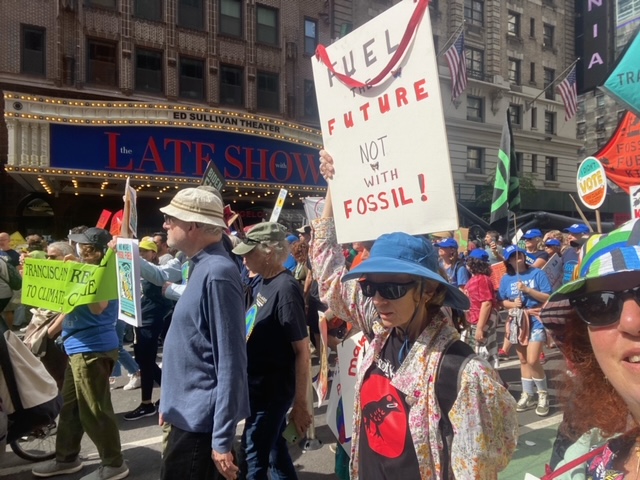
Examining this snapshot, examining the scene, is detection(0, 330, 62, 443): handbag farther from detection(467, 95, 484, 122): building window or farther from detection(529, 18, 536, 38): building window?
detection(529, 18, 536, 38): building window

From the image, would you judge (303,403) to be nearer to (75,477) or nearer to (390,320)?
(390,320)

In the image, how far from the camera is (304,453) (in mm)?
4645

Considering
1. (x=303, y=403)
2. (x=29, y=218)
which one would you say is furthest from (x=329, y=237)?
(x=29, y=218)

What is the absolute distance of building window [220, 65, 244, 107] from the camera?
70.1ft

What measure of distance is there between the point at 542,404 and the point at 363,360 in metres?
4.29

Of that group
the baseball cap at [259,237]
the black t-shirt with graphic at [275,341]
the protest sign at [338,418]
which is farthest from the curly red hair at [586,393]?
the baseball cap at [259,237]

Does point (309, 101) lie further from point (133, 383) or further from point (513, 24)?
point (133, 383)

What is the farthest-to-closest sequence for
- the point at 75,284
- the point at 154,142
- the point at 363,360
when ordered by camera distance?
the point at 154,142
the point at 75,284
the point at 363,360

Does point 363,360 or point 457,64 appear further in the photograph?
point 457,64

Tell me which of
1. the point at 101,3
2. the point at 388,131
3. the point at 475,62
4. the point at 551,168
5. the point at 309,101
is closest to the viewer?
the point at 388,131

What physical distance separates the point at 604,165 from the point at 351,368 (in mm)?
3815

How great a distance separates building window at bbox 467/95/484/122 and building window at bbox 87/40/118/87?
2021 cm

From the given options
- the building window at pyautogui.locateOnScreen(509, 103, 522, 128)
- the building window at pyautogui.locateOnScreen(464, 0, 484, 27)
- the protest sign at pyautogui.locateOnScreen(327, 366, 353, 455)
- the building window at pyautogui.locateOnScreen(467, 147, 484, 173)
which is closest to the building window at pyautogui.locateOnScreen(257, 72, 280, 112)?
the building window at pyautogui.locateOnScreen(467, 147, 484, 173)

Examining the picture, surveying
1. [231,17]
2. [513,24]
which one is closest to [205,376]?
[231,17]
